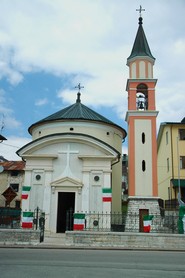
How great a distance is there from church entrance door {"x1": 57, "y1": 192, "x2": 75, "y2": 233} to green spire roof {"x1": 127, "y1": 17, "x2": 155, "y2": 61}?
12.9 meters

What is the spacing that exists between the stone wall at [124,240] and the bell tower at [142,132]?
7933 millimetres

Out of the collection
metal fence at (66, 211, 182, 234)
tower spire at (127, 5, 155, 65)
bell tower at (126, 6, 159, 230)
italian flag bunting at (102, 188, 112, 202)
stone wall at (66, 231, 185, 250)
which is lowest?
stone wall at (66, 231, 185, 250)

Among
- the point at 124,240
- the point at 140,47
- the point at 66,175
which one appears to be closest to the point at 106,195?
the point at 66,175

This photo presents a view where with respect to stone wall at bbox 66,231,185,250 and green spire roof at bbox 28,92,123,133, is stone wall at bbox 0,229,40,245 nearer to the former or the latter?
stone wall at bbox 66,231,185,250

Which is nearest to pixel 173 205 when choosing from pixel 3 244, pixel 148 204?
pixel 148 204

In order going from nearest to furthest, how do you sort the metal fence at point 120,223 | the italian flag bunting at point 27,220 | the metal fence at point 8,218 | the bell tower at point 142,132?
the italian flag bunting at point 27,220, the metal fence at point 8,218, the metal fence at point 120,223, the bell tower at point 142,132

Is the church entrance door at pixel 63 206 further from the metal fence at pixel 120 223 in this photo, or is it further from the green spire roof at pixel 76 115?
the green spire roof at pixel 76 115

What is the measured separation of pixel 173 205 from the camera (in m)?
31.3

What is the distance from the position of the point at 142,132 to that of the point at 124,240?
38.7 feet

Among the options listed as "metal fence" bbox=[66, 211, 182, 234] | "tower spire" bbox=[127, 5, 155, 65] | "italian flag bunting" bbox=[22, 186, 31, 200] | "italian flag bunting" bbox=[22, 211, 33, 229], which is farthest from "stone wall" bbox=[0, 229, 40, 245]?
"tower spire" bbox=[127, 5, 155, 65]

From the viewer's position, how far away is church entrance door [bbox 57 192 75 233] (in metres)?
23.4

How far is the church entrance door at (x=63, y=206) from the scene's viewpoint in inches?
922

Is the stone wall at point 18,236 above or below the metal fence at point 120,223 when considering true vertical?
below

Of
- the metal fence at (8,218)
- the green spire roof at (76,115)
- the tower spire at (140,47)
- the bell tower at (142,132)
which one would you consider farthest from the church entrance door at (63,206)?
the tower spire at (140,47)
